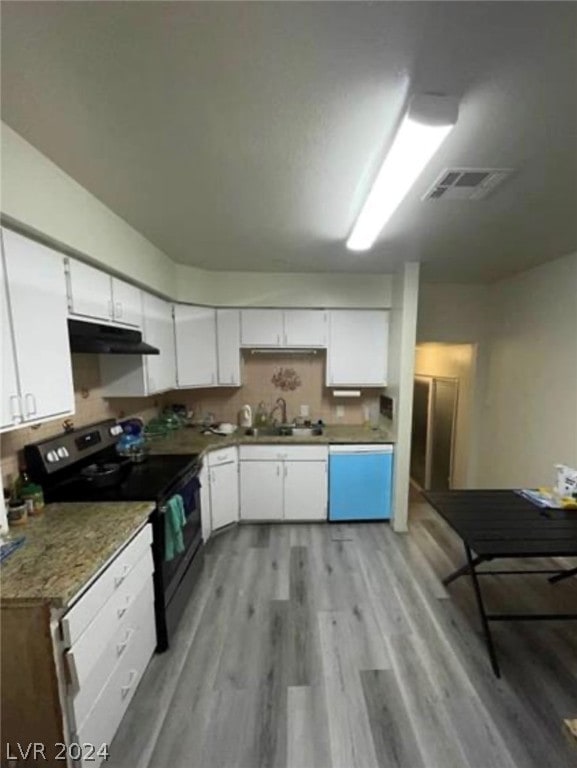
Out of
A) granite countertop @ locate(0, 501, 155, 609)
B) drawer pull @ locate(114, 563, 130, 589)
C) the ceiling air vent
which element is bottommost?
drawer pull @ locate(114, 563, 130, 589)

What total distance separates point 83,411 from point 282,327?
2024 mm

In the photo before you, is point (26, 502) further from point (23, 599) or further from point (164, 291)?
point (164, 291)

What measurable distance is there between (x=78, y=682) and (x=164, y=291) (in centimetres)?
258

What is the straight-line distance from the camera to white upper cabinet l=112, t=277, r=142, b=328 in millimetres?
2306

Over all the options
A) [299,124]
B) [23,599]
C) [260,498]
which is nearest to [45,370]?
[23,599]

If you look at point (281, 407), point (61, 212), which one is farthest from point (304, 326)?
point (61, 212)

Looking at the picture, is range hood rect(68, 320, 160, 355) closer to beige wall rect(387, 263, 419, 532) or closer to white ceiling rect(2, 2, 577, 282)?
white ceiling rect(2, 2, 577, 282)

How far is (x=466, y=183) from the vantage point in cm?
172

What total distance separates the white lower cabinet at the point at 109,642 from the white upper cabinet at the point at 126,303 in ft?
4.63

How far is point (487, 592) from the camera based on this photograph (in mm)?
2572

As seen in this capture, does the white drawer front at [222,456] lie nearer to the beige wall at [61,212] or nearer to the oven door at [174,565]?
the oven door at [174,565]

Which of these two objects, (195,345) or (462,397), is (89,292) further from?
(462,397)

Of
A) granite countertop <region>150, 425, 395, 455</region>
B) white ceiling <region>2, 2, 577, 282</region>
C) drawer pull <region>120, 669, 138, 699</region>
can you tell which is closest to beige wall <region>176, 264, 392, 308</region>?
granite countertop <region>150, 425, 395, 455</region>

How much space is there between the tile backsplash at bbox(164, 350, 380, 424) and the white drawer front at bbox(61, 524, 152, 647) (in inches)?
89.8
